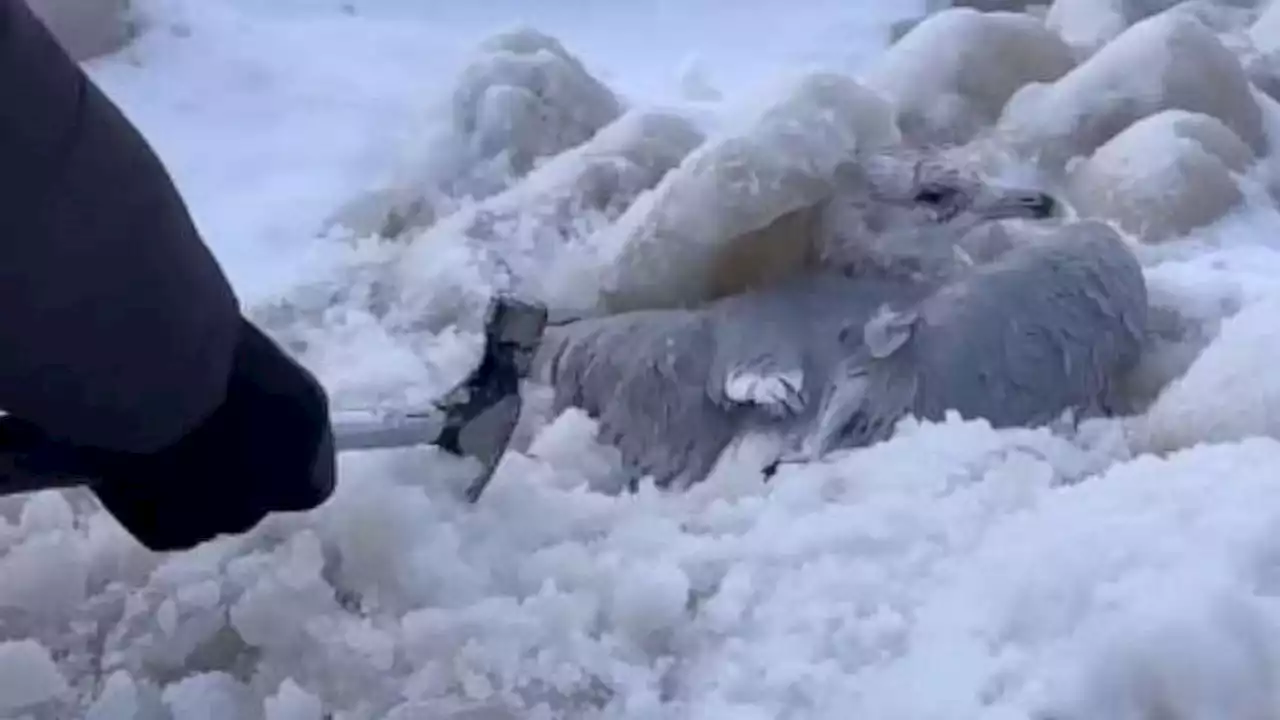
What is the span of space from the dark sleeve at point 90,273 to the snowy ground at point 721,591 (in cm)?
13

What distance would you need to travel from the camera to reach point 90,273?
619 mm

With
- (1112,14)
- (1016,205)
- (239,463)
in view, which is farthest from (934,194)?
(1112,14)

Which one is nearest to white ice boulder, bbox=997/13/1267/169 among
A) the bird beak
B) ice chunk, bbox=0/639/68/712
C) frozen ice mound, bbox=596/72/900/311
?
the bird beak

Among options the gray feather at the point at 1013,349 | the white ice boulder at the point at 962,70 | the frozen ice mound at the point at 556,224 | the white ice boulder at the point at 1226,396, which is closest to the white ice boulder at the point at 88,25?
the frozen ice mound at the point at 556,224

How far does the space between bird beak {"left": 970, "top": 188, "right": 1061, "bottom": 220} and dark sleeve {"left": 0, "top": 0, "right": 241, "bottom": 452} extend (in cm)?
66

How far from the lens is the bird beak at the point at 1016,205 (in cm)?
116

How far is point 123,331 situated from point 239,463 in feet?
0.32

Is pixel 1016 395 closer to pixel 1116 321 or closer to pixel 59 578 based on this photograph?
pixel 1116 321

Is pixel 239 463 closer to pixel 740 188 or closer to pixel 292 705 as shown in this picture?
pixel 292 705

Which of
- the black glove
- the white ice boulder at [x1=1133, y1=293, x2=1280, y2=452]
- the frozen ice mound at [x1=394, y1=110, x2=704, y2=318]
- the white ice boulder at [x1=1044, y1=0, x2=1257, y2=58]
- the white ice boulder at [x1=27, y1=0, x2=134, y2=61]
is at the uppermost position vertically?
the black glove

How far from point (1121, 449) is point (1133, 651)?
0.92ft

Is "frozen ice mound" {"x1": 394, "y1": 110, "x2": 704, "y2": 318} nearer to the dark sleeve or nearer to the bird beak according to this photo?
the bird beak

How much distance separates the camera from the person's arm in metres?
0.60

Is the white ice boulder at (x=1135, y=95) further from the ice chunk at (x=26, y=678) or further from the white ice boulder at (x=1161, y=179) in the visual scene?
the ice chunk at (x=26, y=678)
